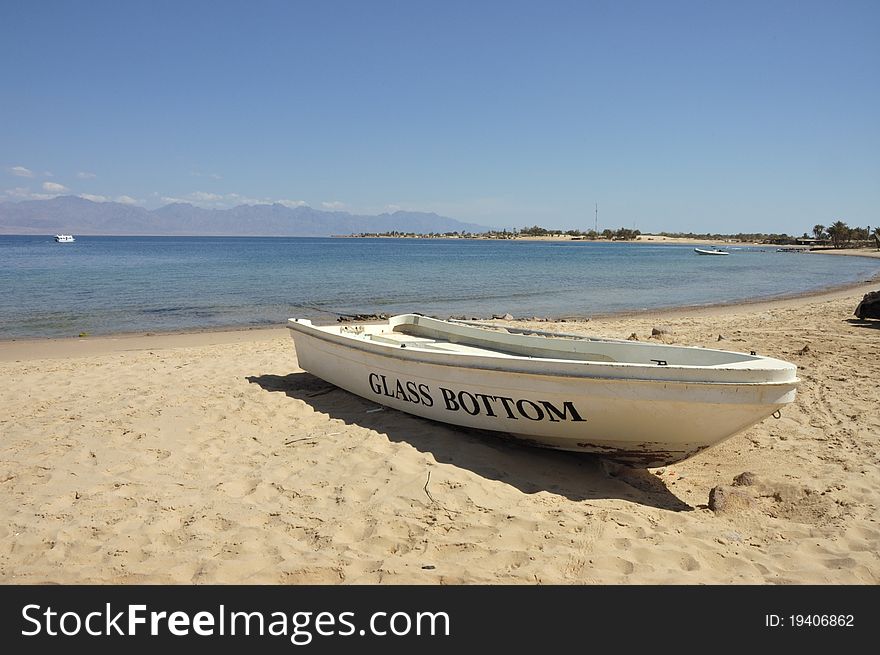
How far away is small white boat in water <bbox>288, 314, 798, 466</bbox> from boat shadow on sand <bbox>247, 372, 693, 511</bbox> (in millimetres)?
158

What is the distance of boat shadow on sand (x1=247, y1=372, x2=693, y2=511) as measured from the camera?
4793mm

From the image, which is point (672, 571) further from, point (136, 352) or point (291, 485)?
point (136, 352)

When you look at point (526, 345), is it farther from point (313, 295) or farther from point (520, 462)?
point (313, 295)

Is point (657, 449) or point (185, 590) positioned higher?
point (657, 449)

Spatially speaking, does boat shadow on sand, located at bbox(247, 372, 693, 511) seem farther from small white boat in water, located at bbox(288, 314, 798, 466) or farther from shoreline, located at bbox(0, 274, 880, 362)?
shoreline, located at bbox(0, 274, 880, 362)

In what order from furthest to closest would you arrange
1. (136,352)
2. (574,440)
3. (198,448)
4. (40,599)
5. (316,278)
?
1. (316,278)
2. (136,352)
3. (198,448)
4. (574,440)
5. (40,599)

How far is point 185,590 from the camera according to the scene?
10.7 feet

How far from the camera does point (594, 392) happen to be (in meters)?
4.70

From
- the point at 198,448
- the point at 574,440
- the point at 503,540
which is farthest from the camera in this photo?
the point at 198,448

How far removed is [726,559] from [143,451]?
4.92m

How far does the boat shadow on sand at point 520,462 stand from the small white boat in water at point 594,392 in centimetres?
16

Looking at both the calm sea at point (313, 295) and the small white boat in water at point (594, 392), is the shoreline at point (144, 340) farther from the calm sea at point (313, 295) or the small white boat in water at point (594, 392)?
the small white boat in water at point (594, 392)

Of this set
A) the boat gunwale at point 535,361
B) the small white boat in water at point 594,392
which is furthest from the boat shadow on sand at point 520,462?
the boat gunwale at point 535,361

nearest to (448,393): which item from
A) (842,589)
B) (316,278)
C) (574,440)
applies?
(574,440)
